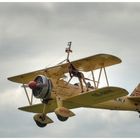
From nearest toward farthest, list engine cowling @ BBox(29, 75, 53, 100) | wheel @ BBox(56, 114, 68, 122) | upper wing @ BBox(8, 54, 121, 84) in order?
wheel @ BBox(56, 114, 68, 122), upper wing @ BBox(8, 54, 121, 84), engine cowling @ BBox(29, 75, 53, 100)

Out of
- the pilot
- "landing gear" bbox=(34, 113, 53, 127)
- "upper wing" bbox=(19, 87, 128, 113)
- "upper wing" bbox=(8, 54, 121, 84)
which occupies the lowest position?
"landing gear" bbox=(34, 113, 53, 127)

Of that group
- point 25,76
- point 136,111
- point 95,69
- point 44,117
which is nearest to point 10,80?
point 25,76

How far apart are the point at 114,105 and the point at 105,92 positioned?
7.59 feet

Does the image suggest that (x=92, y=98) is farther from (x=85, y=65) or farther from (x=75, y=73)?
(x=85, y=65)

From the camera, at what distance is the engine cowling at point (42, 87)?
16.9 meters

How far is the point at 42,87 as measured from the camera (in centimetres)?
1683

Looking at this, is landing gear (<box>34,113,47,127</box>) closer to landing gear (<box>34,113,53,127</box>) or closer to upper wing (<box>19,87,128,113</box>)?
landing gear (<box>34,113,53,127</box>)

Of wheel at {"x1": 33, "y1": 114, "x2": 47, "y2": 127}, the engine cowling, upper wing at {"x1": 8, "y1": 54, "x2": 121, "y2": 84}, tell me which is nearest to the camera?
upper wing at {"x1": 8, "y1": 54, "x2": 121, "y2": 84}

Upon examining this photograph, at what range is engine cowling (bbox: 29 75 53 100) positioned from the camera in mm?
16859

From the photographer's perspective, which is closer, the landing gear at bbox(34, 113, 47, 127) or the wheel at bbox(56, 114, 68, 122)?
the wheel at bbox(56, 114, 68, 122)

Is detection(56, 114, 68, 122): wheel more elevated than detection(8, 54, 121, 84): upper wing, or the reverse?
detection(8, 54, 121, 84): upper wing

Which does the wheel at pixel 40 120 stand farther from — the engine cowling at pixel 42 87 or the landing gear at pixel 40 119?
the engine cowling at pixel 42 87

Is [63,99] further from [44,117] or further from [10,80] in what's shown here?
[10,80]

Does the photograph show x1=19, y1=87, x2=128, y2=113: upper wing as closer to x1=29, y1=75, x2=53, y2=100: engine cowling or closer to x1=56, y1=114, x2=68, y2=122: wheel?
x1=29, y1=75, x2=53, y2=100: engine cowling
